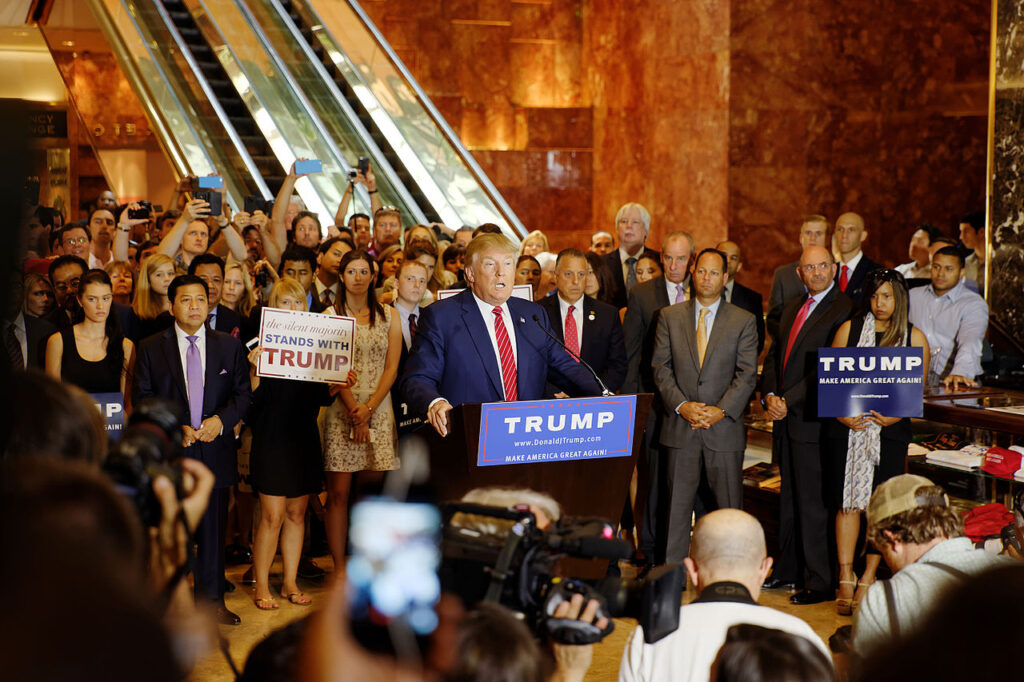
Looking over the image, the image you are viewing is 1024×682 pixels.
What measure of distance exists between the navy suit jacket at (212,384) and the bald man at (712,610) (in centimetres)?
266

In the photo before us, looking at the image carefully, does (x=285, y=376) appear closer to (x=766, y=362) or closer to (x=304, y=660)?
(x=766, y=362)

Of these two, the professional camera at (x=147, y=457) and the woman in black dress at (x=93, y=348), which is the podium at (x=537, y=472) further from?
the professional camera at (x=147, y=457)

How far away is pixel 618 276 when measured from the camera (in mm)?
7297

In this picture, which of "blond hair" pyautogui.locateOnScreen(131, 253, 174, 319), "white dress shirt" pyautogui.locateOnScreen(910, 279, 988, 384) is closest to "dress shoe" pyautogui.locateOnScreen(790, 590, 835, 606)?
"white dress shirt" pyautogui.locateOnScreen(910, 279, 988, 384)

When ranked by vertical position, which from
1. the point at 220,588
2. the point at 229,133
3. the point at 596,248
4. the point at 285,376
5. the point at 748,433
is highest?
the point at 229,133

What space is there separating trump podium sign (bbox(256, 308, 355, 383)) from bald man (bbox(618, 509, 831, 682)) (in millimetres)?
2724

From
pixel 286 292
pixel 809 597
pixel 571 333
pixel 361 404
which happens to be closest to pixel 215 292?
pixel 286 292

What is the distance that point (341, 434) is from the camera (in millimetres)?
5371

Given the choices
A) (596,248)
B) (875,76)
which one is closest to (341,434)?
(596,248)

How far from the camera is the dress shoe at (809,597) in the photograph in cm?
527

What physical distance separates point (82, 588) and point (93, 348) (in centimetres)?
448

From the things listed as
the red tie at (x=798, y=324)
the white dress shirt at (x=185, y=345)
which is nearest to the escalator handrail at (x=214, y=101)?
the white dress shirt at (x=185, y=345)

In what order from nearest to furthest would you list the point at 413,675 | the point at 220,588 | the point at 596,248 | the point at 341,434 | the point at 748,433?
the point at 413,675, the point at 220,588, the point at 341,434, the point at 748,433, the point at 596,248

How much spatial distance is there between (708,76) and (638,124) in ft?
4.38
